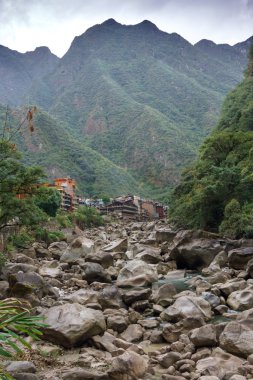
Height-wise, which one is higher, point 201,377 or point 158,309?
point 201,377

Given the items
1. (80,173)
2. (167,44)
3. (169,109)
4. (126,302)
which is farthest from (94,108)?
(126,302)

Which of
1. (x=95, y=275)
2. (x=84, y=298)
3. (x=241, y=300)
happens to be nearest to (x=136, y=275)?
(x=95, y=275)

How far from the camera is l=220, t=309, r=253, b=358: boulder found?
30.1 ft

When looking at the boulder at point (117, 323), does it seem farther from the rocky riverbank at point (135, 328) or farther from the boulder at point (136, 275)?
the boulder at point (136, 275)

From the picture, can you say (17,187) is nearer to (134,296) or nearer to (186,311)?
(134,296)

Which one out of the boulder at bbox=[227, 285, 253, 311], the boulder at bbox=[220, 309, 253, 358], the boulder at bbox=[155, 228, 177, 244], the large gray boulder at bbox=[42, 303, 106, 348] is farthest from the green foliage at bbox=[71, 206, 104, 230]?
the boulder at bbox=[220, 309, 253, 358]

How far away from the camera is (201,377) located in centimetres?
779

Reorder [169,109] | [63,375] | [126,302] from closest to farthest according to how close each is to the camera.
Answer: [63,375], [126,302], [169,109]

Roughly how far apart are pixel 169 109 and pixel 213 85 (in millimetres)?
37873

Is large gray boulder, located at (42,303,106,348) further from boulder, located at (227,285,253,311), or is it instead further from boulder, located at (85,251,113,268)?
boulder, located at (85,251,113,268)

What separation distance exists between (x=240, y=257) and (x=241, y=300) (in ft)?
30.8

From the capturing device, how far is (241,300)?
45.6 ft

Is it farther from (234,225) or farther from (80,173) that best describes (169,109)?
(234,225)

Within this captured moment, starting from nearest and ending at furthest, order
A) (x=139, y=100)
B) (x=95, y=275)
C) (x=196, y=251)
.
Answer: (x=95, y=275)
(x=196, y=251)
(x=139, y=100)
